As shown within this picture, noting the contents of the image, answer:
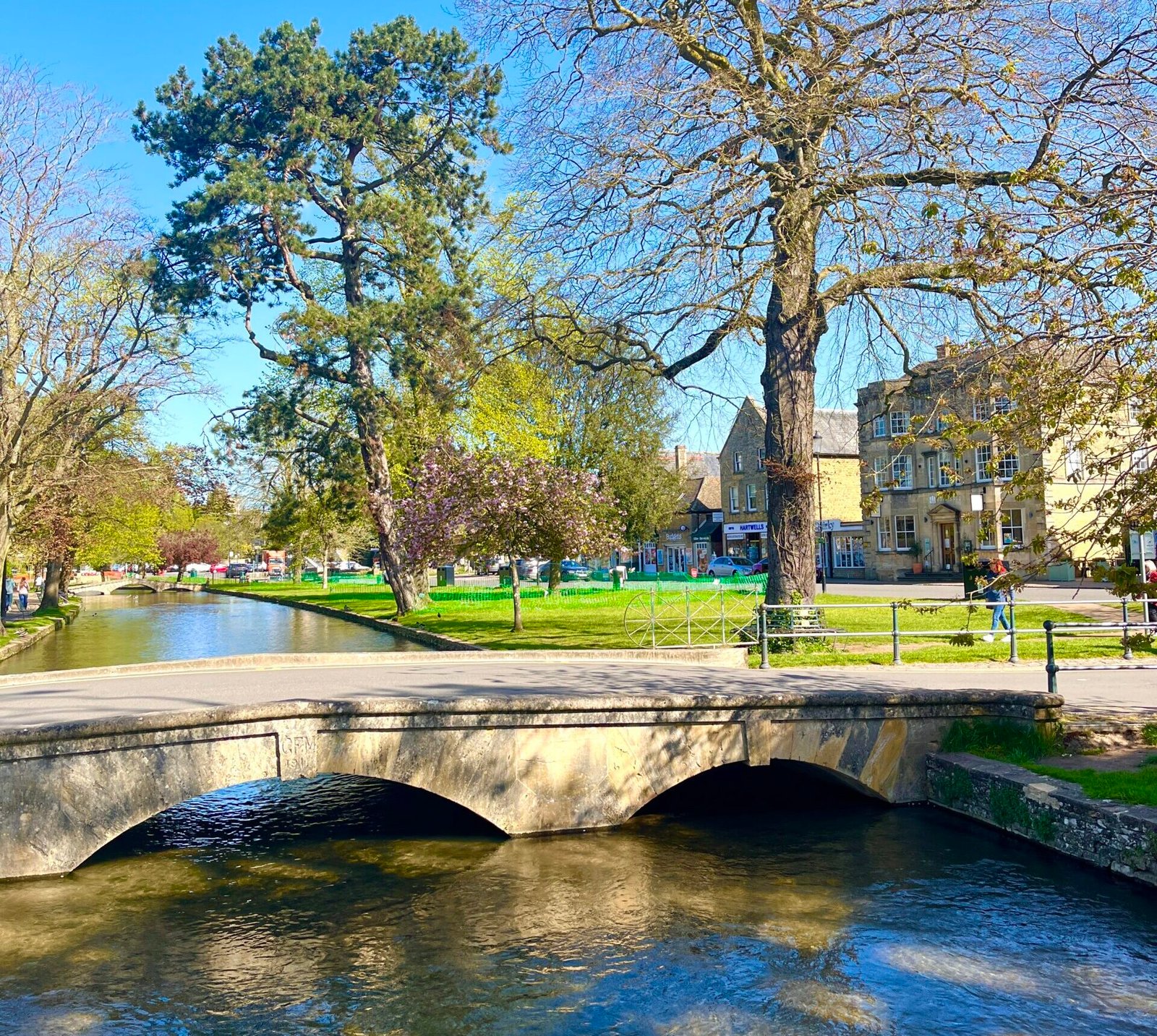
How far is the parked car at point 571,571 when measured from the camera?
56875mm

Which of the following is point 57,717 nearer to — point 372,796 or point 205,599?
point 372,796

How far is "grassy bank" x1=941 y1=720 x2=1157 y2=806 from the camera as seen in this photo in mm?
10734

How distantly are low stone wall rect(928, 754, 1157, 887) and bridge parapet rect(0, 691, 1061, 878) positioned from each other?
1.79ft

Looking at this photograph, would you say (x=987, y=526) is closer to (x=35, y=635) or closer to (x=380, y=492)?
(x=380, y=492)

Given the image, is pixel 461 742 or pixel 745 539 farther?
pixel 745 539

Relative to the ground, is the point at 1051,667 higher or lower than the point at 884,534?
lower

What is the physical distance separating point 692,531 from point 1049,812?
62970mm

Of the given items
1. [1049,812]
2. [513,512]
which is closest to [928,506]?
[513,512]

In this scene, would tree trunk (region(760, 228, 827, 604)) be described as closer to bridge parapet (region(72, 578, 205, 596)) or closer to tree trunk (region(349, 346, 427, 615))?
tree trunk (region(349, 346, 427, 615))

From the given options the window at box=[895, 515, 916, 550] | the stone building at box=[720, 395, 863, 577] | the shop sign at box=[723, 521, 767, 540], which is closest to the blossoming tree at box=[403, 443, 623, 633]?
the stone building at box=[720, 395, 863, 577]

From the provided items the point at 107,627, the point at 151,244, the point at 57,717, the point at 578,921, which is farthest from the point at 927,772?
the point at 107,627

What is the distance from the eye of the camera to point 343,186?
35125 millimetres

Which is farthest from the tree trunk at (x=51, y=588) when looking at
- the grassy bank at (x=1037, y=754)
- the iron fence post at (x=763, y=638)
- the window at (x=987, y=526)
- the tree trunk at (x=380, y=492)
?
the window at (x=987, y=526)

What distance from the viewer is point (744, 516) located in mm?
68625
